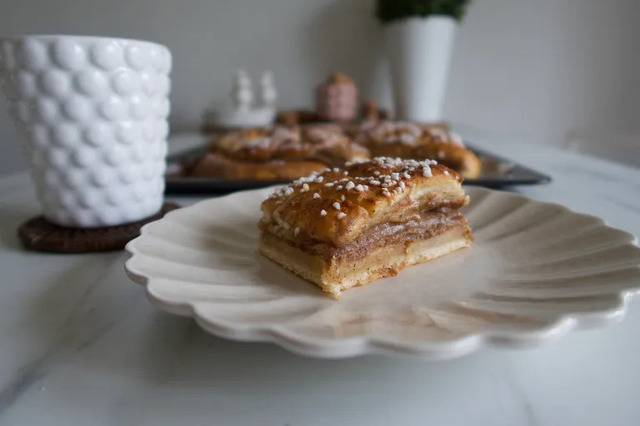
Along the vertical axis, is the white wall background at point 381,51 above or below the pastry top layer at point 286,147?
above

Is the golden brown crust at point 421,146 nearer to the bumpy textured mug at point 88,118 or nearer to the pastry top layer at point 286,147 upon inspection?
the pastry top layer at point 286,147

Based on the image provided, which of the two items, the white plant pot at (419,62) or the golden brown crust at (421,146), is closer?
the golden brown crust at (421,146)

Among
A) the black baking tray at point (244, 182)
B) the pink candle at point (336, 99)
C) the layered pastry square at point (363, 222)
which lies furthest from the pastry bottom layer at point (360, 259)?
the pink candle at point (336, 99)

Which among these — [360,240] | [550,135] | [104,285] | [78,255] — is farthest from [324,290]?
[550,135]

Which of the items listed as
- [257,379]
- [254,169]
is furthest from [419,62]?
[257,379]

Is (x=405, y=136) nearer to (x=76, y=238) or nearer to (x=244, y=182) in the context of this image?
(x=244, y=182)

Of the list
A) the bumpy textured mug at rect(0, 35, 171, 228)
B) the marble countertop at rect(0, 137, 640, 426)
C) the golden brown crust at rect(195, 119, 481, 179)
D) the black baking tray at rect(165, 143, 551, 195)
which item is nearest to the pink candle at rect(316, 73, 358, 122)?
the golden brown crust at rect(195, 119, 481, 179)
